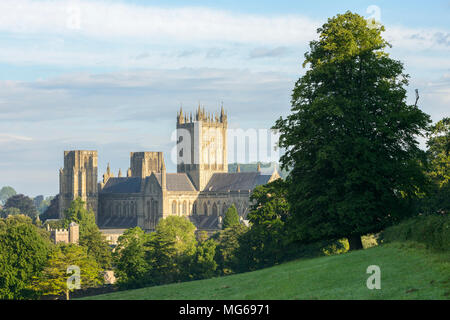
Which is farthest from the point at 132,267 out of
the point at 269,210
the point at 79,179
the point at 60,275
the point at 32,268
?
the point at 79,179

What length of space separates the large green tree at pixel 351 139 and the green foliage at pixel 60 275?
3118 cm

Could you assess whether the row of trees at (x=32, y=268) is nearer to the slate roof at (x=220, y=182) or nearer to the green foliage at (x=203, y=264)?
the green foliage at (x=203, y=264)

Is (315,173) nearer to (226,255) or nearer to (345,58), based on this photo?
(345,58)

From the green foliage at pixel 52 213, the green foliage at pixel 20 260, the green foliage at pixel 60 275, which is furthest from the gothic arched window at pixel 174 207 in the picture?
the green foliage at pixel 20 260

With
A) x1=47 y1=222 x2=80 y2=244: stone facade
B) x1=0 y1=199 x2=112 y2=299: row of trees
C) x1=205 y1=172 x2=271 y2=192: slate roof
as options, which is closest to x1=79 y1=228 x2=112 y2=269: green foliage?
x1=0 y1=199 x2=112 y2=299: row of trees

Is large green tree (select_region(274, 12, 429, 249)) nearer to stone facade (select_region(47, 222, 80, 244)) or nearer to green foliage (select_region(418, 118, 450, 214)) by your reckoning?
green foliage (select_region(418, 118, 450, 214))

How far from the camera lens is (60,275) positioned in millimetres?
63938

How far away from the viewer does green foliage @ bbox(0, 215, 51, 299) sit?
2434 inches

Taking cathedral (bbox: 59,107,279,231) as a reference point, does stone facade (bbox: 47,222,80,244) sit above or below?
below

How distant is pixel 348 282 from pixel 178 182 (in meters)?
148

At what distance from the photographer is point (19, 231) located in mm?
67562

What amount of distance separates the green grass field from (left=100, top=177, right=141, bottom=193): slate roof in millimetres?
154646

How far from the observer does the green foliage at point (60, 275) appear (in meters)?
62.5

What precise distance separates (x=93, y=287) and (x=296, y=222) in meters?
40.4
